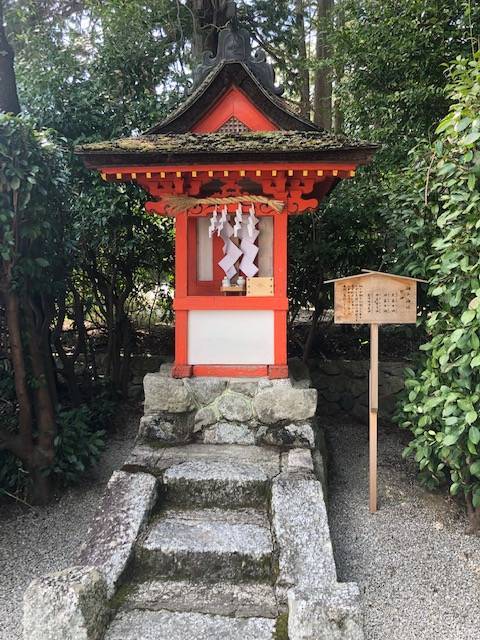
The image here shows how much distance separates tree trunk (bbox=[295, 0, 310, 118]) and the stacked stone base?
252 inches

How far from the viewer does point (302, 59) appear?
8367 mm

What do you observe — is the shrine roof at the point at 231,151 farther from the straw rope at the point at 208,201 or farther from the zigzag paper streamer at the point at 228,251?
the zigzag paper streamer at the point at 228,251

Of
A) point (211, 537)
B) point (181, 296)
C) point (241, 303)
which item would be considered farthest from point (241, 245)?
point (211, 537)

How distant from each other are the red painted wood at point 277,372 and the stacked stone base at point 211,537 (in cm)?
11

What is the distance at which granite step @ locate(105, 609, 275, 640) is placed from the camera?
2314 mm

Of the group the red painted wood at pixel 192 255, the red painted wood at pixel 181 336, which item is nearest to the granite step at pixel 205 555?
the red painted wood at pixel 181 336

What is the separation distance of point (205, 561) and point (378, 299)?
2.34m

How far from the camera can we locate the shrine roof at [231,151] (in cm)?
362

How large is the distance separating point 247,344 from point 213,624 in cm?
240

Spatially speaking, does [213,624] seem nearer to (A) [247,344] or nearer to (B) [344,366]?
(A) [247,344]

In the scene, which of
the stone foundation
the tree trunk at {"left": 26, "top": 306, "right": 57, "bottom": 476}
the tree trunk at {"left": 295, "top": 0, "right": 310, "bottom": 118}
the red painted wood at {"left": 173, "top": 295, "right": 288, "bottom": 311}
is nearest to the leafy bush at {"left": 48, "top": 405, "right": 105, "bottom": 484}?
the tree trunk at {"left": 26, "top": 306, "right": 57, "bottom": 476}

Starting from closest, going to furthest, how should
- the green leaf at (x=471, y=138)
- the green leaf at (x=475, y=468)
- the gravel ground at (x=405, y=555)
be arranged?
1. the gravel ground at (x=405, y=555)
2. the green leaf at (x=471, y=138)
3. the green leaf at (x=475, y=468)

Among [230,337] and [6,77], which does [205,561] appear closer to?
[230,337]

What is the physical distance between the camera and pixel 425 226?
3.87 meters
